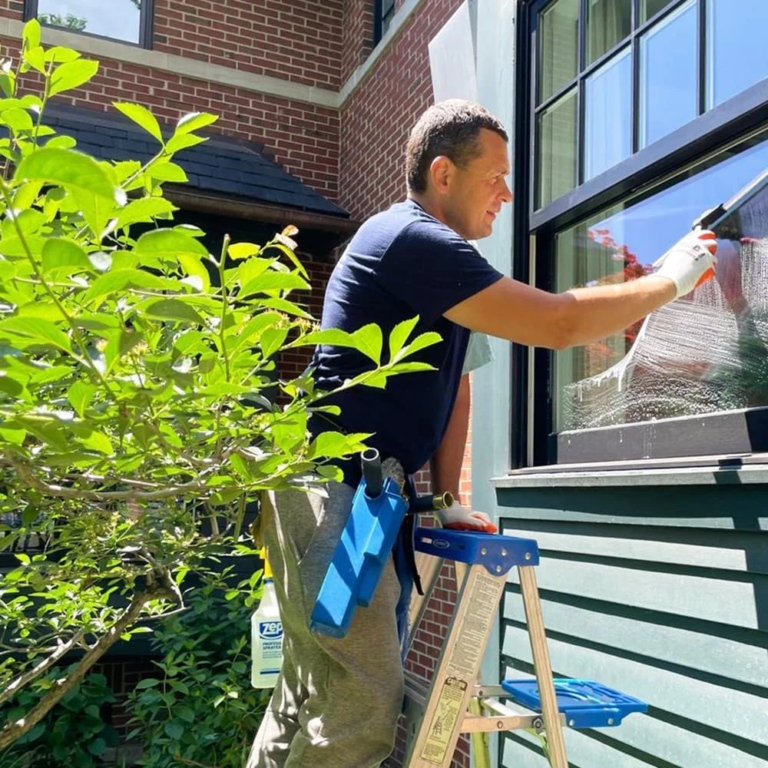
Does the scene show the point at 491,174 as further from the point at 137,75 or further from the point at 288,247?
the point at 137,75

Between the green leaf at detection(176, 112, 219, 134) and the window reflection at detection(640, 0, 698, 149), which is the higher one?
the window reflection at detection(640, 0, 698, 149)

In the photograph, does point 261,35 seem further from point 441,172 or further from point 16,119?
point 16,119

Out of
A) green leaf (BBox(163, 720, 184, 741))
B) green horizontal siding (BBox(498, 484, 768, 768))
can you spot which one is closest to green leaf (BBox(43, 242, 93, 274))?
green horizontal siding (BBox(498, 484, 768, 768))

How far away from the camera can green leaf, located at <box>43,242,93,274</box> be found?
61cm

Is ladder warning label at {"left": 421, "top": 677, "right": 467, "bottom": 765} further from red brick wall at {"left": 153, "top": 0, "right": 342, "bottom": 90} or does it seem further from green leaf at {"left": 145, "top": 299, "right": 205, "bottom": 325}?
red brick wall at {"left": 153, "top": 0, "right": 342, "bottom": 90}

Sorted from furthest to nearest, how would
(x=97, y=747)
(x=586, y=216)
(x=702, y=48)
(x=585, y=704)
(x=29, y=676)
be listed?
1. (x=97, y=747)
2. (x=586, y=216)
3. (x=702, y=48)
4. (x=29, y=676)
5. (x=585, y=704)

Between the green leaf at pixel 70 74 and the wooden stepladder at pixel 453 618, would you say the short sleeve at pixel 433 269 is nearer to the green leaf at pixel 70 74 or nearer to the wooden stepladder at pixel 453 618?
the wooden stepladder at pixel 453 618

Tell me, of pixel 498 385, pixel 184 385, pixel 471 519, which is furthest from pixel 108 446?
pixel 498 385

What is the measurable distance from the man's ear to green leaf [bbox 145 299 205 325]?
1.47 meters

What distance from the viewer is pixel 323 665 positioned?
1.76 m

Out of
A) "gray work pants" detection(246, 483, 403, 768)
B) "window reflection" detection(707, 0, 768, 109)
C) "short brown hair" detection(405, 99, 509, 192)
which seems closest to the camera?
"gray work pants" detection(246, 483, 403, 768)

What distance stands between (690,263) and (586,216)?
125cm

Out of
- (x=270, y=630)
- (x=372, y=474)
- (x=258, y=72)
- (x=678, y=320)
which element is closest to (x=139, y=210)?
(x=372, y=474)

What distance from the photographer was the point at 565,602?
2932 millimetres
